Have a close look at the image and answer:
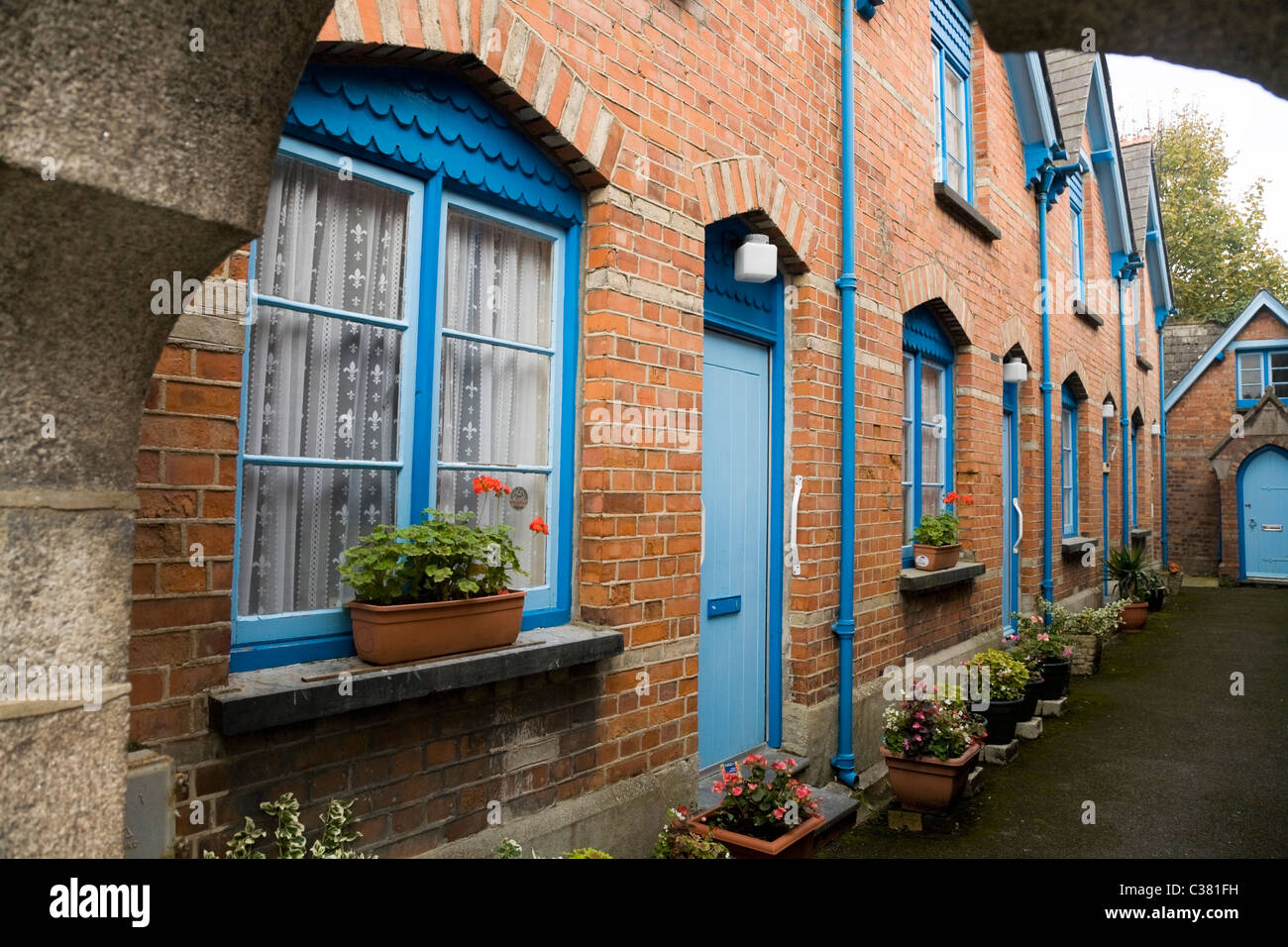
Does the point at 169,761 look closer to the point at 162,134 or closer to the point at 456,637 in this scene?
Answer: the point at 456,637

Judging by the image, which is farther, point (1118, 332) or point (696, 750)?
point (1118, 332)

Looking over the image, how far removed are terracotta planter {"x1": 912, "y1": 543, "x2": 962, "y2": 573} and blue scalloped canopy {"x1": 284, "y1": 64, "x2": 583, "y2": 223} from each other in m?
4.24

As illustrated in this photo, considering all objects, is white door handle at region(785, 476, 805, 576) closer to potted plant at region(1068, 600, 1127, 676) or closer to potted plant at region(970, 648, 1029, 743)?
potted plant at region(970, 648, 1029, 743)

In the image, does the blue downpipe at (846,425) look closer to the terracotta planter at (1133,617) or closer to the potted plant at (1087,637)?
the potted plant at (1087,637)

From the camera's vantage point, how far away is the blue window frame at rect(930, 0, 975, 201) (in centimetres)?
757

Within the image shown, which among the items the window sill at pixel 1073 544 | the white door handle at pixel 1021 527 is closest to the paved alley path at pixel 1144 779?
the white door handle at pixel 1021 527

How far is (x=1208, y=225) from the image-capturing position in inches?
1034

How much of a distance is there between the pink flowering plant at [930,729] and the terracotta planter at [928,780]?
0.05 m

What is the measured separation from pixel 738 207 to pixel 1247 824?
460 centimetres

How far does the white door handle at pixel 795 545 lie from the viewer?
512 cm

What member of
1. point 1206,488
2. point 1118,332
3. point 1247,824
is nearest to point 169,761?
point 1247,824

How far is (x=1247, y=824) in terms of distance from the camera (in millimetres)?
4945

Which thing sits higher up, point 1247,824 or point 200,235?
point 200,235

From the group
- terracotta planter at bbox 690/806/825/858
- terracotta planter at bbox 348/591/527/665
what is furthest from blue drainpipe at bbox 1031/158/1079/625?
terracotta planter at bbox 348/591/527/665
